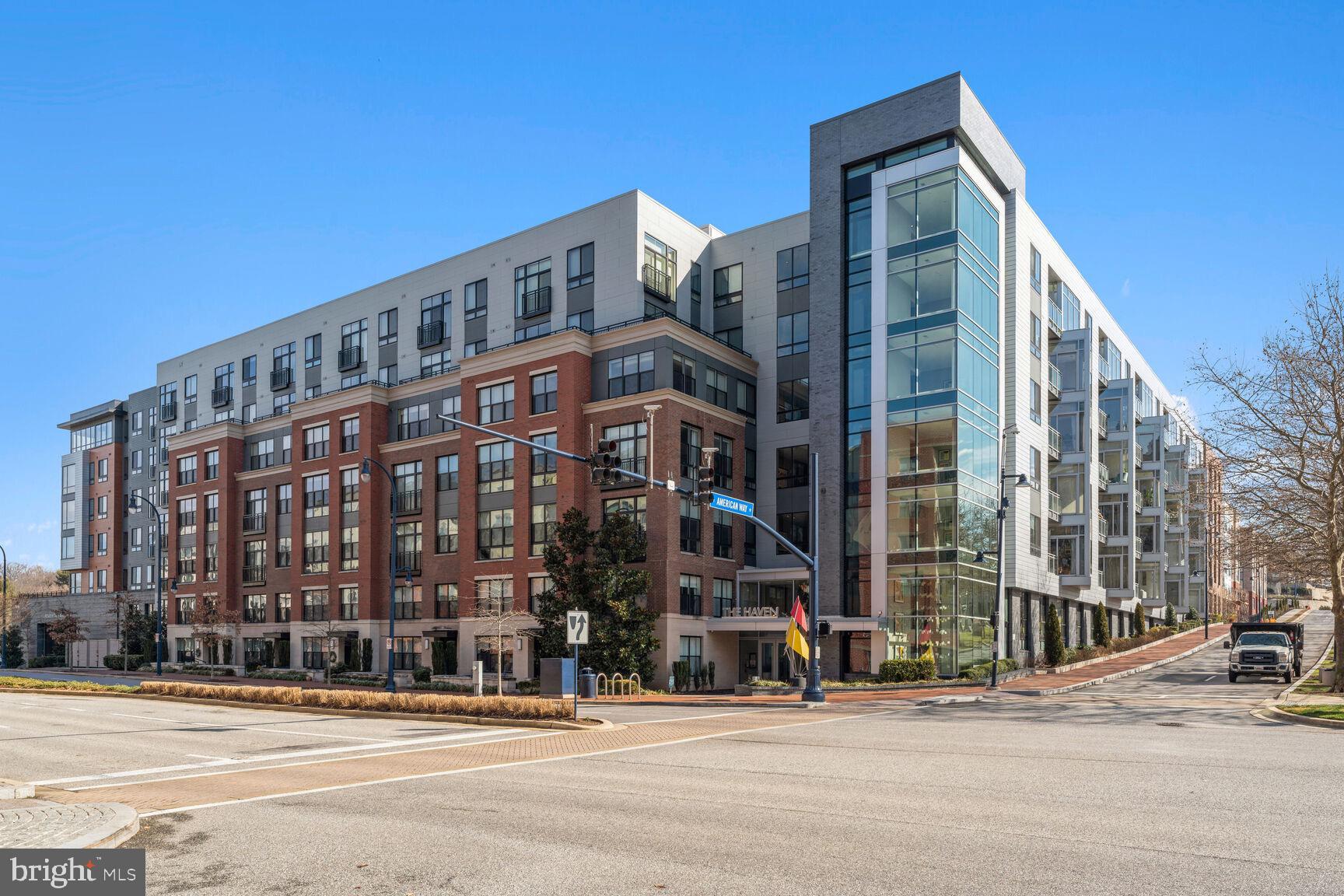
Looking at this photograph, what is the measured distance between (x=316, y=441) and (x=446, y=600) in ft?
54.9

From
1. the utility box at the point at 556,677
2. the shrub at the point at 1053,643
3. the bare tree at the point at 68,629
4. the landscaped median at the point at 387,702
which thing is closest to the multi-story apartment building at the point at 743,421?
the shrub at the point at 1053,643

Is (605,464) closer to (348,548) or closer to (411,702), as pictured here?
(411,702)

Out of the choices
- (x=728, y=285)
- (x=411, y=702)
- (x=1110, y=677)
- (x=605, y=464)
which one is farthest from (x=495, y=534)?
(x=605, y=464)

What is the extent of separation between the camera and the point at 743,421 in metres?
52.4

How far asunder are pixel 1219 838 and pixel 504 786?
30.2ft

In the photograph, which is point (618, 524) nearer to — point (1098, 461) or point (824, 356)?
point (824, 356)

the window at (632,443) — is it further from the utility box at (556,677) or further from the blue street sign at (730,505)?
the blue street sign at (730,505)

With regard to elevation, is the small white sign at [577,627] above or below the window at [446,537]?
below

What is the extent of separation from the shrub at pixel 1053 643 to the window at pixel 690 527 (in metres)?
18.1

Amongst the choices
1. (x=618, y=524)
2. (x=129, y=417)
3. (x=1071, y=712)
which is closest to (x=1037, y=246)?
(x=618, y=524)

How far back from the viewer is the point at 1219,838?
10.4 m

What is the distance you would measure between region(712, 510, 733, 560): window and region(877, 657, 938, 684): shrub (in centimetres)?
1132

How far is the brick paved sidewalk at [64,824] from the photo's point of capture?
10.2 m

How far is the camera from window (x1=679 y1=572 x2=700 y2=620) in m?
47.4
